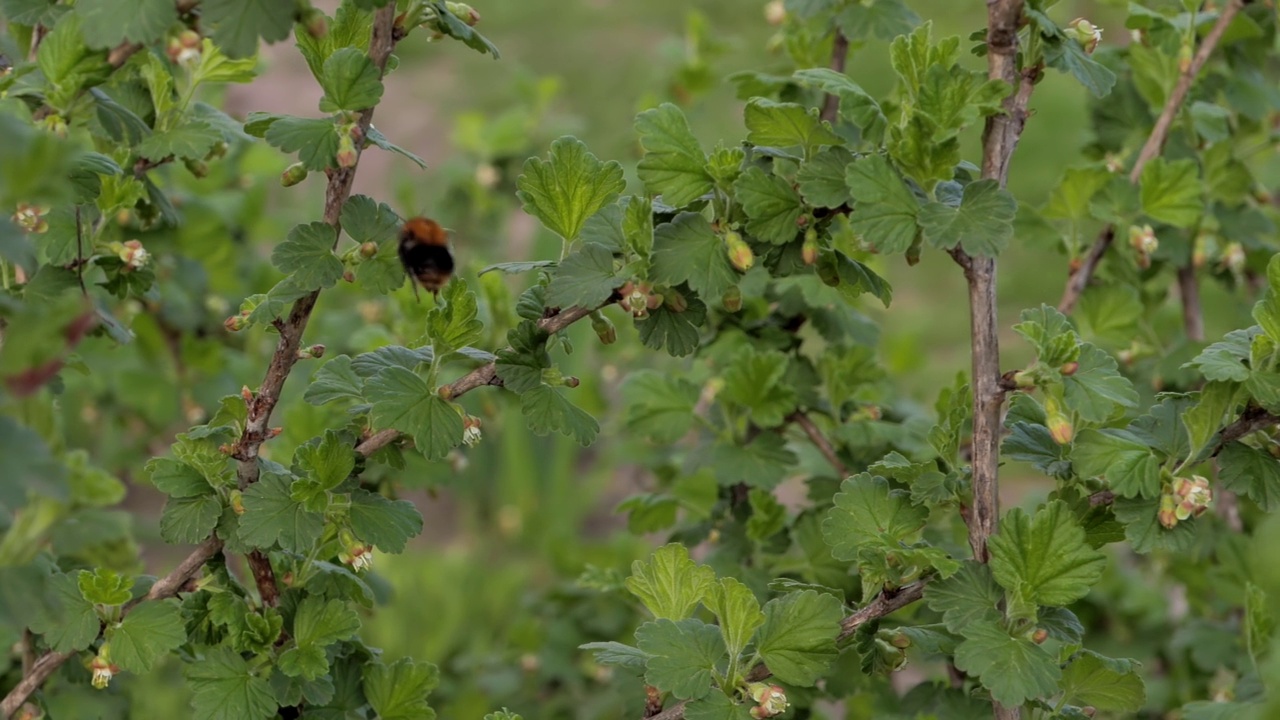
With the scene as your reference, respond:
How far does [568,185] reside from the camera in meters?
1.16

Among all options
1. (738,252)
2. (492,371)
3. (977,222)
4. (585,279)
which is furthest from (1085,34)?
(492,371)

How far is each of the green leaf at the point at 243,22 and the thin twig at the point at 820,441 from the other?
91cm

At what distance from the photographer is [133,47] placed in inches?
42.4

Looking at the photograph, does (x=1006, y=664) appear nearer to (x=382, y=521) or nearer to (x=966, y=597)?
(x=966, y=597)

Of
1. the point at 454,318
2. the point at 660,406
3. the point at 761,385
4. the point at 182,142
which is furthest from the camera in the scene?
the point at 660,406

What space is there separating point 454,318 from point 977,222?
448mm

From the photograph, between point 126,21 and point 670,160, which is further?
point 670,160

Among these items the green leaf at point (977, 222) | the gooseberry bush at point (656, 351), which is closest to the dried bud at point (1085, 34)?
the gooseberry bush at point (656, 351)

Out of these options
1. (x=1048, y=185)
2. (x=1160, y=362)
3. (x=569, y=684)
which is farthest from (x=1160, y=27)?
(x=1048, y=185)

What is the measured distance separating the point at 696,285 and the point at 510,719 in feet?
1.32

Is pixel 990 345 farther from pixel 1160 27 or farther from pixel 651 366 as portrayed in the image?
pixel 651 366

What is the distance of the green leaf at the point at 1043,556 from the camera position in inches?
41.9

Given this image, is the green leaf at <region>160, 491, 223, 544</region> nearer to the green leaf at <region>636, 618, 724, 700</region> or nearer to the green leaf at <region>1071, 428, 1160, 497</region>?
the green leaf at <region>636, 618, 724, 700</region>

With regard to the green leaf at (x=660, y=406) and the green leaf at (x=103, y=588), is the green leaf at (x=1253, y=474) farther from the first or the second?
the green leaf at (x=103, y=588)
